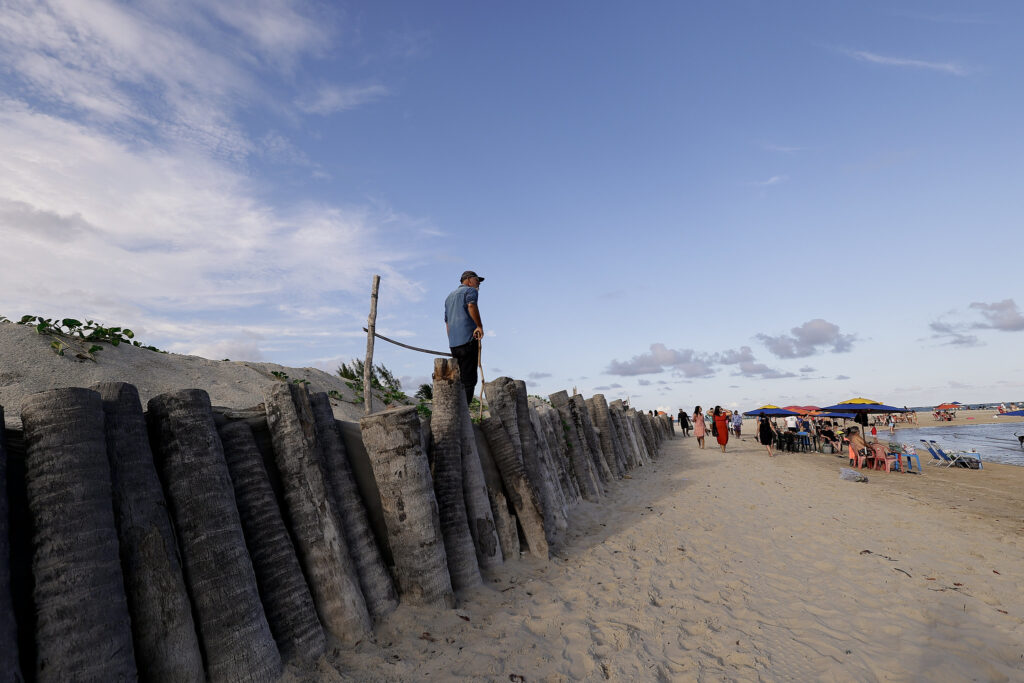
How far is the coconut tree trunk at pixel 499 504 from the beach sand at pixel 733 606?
0.21 meters

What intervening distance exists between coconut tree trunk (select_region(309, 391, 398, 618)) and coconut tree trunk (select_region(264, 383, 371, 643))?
13cm

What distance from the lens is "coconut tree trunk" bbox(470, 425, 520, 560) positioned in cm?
588

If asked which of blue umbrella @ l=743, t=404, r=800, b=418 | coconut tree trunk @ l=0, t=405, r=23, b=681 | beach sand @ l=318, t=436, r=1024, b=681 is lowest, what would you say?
beach sand @ l=318, t=436, r=1024, b=681

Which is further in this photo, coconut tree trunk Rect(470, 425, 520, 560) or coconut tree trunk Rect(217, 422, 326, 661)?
coconut tree trunk Rect(470, 425, 520, 560)

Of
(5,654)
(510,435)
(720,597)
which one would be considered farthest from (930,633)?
(5,654)

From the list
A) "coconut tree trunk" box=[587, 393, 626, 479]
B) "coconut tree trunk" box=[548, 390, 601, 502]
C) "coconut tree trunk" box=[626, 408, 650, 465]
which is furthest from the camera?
"coconut tree trunk" box=[626, 408, 650, 465]

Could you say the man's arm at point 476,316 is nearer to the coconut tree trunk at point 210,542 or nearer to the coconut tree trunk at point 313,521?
the coconut tree trunk at point 313,521

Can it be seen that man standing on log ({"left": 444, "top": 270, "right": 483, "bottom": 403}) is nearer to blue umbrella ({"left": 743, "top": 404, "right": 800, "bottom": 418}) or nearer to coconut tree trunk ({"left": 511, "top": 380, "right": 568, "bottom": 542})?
coconut tree trunk ({"left": 511, "top": 380, "right": 568, "bottom": 542})

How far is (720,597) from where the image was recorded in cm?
543

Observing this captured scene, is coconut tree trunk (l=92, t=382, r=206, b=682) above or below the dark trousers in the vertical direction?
below

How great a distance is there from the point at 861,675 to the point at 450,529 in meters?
3.71

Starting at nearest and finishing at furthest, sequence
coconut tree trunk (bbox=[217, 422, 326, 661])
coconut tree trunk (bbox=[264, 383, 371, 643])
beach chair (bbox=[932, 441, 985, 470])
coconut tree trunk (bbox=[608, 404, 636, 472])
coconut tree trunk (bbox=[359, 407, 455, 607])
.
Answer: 1. coconut tree trunk (bbox=[217, 422, 326, 661])
2. coconut tree trunk (bbox=[264, 383, 371, 643])
3. coconut tree trunk (bbox=[359, 407, 455, 607])
4. coconut tree trunk (bbox=[608, 404, 636, 472])
5. beach chair (bbox=[932, 441, 985, 470])

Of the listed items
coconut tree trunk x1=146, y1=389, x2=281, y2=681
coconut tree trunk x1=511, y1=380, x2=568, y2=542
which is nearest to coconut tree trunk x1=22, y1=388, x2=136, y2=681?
coconut tree trunk x1=146, y1=389, x2=281, y2=681

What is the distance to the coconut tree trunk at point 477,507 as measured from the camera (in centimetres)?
541
